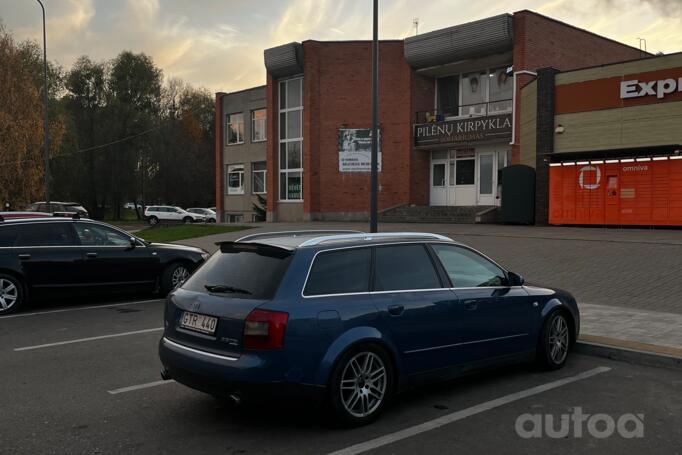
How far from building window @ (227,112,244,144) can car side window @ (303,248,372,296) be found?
39.5 m

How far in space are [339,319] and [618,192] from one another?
19.7m

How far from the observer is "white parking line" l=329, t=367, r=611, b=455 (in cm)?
422

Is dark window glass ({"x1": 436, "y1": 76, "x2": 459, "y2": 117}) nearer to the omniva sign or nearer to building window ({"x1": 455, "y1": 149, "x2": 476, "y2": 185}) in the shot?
building window ({"x1": 455, "y1": 149, "x2": 476, "y2": 185})

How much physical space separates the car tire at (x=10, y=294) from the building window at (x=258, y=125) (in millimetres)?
32725

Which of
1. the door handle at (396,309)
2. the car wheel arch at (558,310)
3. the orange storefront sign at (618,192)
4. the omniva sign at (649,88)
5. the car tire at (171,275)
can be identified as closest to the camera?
the door handle at (396,309)

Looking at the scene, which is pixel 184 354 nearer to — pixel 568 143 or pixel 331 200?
pixel 568 143

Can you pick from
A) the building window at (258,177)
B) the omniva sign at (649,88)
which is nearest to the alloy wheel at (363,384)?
the omniva sign at (649,88)

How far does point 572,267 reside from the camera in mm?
12789

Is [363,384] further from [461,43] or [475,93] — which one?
[475,93]

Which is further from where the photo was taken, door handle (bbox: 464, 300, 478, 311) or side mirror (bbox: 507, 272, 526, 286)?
side mirror (bbox: 507, 272, 526, 286)

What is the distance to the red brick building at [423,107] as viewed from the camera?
2822 cm

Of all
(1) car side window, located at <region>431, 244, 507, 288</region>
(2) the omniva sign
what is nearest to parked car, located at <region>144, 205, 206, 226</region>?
(2) the omniva sign

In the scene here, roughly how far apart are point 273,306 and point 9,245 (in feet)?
23.6

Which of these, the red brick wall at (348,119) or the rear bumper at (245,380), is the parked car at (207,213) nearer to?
the red brick wall at (348,119)
